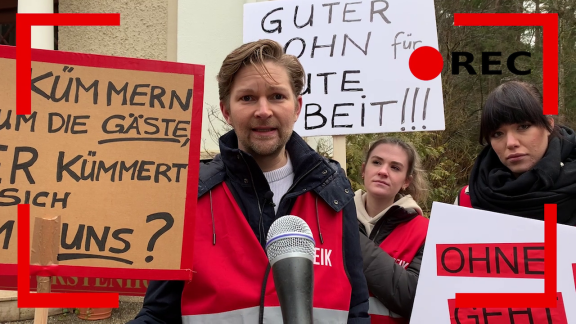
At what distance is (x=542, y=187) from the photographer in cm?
239

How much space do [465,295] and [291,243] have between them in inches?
49.6

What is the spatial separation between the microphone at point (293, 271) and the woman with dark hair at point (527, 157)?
140 centimetres

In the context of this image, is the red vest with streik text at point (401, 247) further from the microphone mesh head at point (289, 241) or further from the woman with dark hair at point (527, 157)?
the microphone mesh head at point (289, 241)

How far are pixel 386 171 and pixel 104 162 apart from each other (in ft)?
4.88

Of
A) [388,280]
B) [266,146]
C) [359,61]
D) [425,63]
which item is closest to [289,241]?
[266,146]

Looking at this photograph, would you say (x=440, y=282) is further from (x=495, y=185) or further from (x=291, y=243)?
(x=291, y=243)

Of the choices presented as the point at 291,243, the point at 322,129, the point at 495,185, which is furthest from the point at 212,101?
the point at 291,243

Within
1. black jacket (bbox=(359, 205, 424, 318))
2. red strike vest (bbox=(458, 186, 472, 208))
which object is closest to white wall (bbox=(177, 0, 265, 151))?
red strike vest (bbox=(458, 186, 472, 208))

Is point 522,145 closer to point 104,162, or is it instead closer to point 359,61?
point 359,61

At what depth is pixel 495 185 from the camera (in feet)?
8.40

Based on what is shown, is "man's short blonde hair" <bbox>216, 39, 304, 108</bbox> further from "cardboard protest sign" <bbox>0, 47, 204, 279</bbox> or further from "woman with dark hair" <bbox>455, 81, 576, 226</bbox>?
"woman with dark hair" <bbox>455, 81, 576, 226</bbox>

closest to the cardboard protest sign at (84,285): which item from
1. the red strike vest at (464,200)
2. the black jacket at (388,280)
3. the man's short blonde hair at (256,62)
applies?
the man's short blonde hair at (256,62)

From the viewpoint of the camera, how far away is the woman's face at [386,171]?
287 cm

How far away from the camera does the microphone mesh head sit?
1314 millimetres
